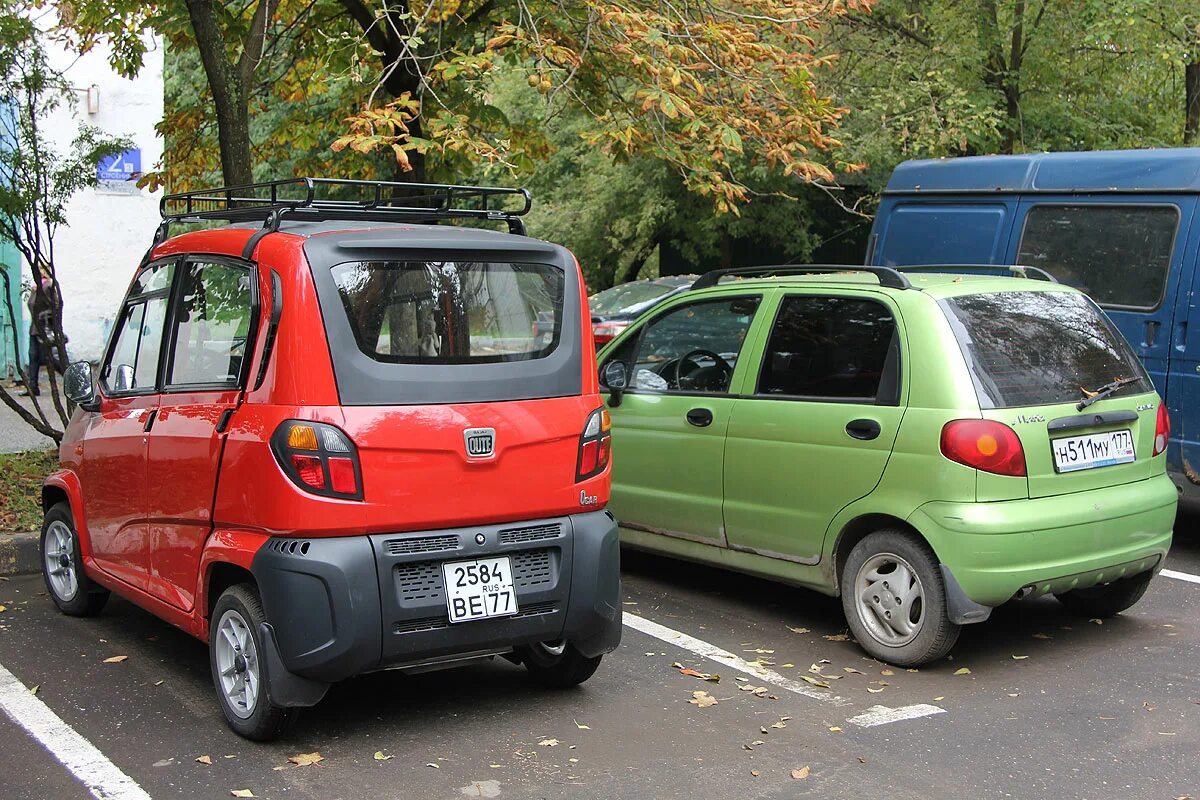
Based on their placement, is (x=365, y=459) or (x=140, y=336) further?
(x=140, y=336)

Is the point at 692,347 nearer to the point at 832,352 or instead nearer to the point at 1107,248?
the point at 832,352

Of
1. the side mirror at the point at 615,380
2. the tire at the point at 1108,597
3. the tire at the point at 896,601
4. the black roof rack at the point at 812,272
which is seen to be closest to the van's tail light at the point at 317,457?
the tire at the point at 896,601

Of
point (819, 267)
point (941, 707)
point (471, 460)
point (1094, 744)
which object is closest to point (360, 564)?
point (471, 460)

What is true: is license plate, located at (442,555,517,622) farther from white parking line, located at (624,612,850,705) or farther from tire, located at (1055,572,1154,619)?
tire, located at (1055,572,1154,619)

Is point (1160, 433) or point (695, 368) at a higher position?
point (695, 368)

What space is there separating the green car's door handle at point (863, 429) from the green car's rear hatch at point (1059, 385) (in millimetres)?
483

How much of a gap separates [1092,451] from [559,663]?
2556 millimetres

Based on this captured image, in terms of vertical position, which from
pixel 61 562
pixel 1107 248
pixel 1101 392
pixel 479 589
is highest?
pixel 1107 248

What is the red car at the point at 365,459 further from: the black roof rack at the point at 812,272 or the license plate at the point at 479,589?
the black roof rack at the point at 812,272

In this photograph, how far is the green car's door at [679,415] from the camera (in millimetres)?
6676

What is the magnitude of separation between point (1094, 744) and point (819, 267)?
9.39 ft

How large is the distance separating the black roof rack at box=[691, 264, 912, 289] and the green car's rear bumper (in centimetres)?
113

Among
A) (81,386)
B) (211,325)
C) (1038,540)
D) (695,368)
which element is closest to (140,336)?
(81,386)

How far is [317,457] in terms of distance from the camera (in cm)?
450
